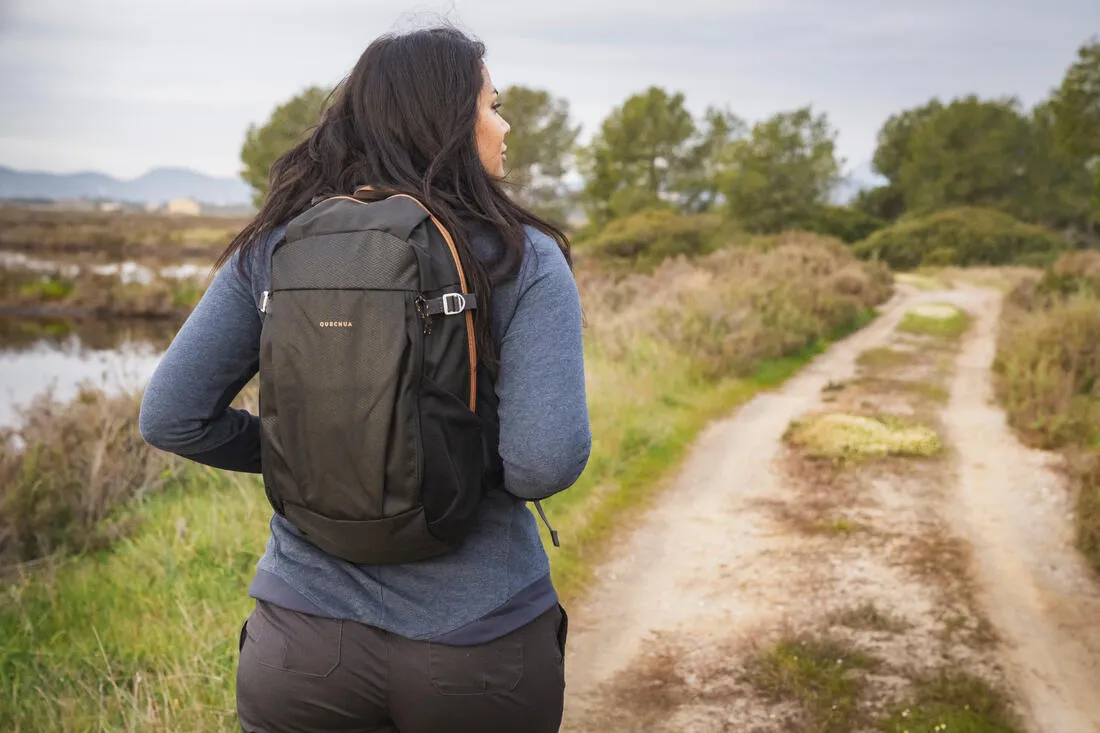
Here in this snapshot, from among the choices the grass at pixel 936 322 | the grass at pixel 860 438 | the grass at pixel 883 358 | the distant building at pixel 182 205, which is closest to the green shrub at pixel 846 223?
the grass at pixel 936 322

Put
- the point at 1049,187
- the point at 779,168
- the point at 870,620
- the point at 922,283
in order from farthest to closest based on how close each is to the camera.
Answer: the point at 1049,187 < the point at 779,168 < the point at 922,283 < the point at 870,620

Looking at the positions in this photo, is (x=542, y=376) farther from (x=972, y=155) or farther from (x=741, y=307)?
Result: (x=972, y=155)

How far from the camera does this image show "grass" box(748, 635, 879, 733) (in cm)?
368

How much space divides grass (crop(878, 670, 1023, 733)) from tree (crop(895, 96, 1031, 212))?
45.9 metres

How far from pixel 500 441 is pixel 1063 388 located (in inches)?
341

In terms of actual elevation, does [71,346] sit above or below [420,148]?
below

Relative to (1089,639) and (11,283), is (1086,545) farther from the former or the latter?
(11,283)

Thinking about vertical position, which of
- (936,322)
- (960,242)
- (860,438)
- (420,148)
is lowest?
(860,438)

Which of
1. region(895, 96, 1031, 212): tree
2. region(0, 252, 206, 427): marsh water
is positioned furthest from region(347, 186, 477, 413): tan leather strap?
region(895, 96, 1031, 212): tree

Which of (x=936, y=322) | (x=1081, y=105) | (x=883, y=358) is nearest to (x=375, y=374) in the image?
(x=883, y=358)

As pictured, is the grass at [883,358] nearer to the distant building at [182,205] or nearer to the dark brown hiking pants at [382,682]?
the dark brown hiking pants at [382,682]

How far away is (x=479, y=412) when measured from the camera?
5.25 ft

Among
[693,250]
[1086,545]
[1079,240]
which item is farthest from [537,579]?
[1079,240]

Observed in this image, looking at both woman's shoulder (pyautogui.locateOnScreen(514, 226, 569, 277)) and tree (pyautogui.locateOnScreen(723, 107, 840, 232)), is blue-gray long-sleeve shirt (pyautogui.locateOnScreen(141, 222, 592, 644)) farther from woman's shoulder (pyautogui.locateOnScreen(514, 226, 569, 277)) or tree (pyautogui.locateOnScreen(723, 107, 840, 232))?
tree (pyautogui.locateOnScreen(723, 107, 840, 232))
